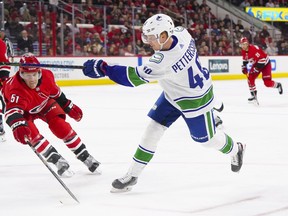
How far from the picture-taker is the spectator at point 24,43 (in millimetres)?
13055

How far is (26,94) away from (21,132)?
1.13 feet

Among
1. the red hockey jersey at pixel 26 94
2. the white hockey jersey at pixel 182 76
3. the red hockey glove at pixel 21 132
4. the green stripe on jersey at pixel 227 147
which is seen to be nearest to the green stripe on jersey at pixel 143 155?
the white hockey jersey at pixel 182 76

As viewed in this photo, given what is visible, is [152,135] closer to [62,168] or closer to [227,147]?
[227,147]

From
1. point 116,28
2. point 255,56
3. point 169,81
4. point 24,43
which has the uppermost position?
point 169,81

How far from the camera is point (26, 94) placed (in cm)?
414

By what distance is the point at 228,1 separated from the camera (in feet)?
77.5

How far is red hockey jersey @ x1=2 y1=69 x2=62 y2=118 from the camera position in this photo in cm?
409

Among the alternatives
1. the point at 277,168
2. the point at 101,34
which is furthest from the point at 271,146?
the point at 101,34

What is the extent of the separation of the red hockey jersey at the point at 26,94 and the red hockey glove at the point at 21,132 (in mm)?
128

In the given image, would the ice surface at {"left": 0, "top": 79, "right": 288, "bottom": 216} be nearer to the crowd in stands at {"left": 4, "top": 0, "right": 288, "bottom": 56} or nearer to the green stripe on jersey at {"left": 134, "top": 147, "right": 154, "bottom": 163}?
the green stripe on jersey at {"left": 134, "top": 147, "right": 154, "bottom": 163}

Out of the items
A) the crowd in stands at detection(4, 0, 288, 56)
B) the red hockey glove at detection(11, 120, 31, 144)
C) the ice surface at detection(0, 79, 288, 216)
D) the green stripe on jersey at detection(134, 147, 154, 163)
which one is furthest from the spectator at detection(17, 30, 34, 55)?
the green stripe on jersey at detection(134, 147, 154, 163)

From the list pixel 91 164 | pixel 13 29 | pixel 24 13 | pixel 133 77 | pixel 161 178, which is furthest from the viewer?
pixel 24 13

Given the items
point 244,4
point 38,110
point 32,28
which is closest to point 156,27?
point 38,110

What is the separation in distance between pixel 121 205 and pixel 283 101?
7550mm
